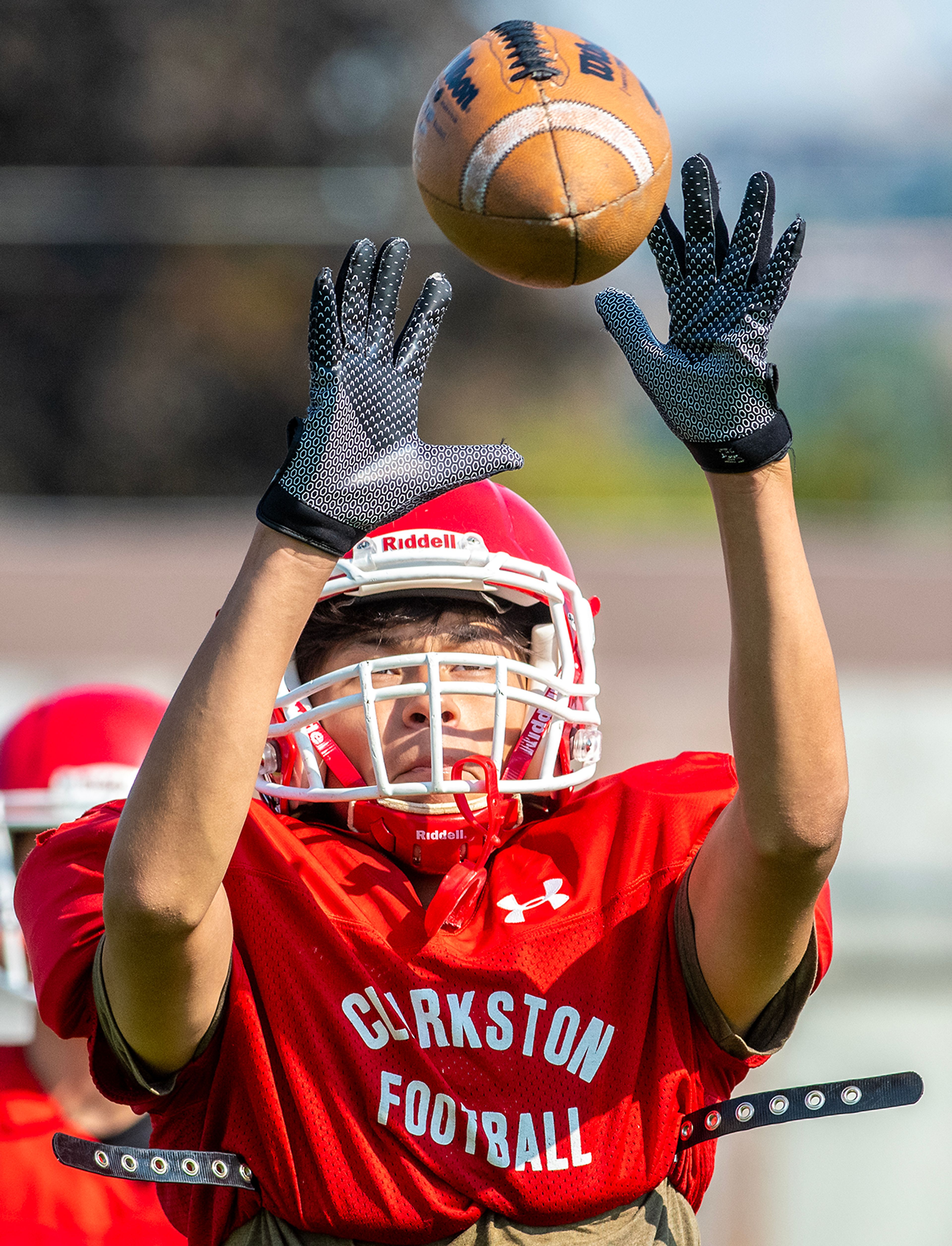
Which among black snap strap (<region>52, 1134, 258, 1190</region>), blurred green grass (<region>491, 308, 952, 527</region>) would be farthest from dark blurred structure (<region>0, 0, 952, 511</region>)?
black snap strap (<region>52, 1134, 258, 1190</region>)

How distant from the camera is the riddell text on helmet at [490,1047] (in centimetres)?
170

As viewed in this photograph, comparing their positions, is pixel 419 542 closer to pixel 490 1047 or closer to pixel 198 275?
pixel 490 1047

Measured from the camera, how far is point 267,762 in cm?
201

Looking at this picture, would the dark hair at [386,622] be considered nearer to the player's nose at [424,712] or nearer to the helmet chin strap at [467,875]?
the player's nose at [424,712]

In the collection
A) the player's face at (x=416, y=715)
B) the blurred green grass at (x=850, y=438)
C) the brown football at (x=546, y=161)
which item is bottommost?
the blurred green grass at (x=850, y=438)

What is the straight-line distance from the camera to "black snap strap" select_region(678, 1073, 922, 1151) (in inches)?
69.1

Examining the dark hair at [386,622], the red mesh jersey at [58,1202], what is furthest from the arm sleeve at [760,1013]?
the red mesh jersey at [58,1202]

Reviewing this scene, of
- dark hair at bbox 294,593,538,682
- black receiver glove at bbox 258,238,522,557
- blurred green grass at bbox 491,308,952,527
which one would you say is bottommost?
blurred green grass at bbox 491,308,952,527

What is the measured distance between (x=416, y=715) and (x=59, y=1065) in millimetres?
1055

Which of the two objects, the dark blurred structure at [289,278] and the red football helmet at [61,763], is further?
the dark blurred structure at [289,278]

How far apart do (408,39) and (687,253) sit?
61.6 ft

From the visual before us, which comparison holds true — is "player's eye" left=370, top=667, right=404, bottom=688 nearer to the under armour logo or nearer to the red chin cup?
the red chin cup

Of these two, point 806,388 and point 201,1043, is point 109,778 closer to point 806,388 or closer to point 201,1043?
point 201,1043

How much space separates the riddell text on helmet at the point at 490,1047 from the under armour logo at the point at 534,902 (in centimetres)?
11
